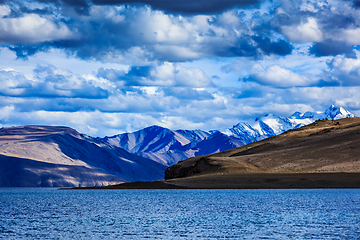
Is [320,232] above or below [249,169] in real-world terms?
below

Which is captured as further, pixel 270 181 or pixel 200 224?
pixel 270 181

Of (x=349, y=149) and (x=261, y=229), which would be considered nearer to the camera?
(x=261, y=229)

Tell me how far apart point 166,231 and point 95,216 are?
74.9ft

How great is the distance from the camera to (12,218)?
247 ft

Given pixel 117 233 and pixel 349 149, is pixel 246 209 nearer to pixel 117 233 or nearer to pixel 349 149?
pixel 117 233

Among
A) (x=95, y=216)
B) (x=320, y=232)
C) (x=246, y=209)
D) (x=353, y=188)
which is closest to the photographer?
(x=320, y=232)

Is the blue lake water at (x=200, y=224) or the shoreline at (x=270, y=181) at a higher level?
the shoreline at (x=270, y=181)

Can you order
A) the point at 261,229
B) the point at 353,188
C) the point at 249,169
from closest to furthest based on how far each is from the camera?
the point at 261,229
the point at 353,188
the point at 249,169

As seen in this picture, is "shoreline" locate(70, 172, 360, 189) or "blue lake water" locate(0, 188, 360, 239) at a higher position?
"shoreline" locate(70, 172, 360, 189)

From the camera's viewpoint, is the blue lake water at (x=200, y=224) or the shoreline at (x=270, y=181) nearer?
the blue lake water at (x=200, y=224)

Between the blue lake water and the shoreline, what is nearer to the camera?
the blue lake water

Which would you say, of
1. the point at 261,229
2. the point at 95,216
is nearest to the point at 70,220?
the point at 95,216

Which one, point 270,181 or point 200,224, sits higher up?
point 270,181

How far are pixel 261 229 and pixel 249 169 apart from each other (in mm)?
134120
